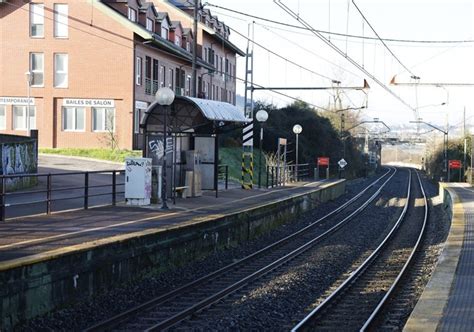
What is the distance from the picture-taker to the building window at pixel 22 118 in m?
42.7

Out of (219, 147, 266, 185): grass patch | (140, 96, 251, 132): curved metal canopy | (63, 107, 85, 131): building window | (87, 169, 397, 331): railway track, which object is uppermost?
(63, 107, 85, 131): building window

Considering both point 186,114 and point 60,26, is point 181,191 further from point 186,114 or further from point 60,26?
point 60,26

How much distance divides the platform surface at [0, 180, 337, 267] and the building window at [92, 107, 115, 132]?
20582 millimetres

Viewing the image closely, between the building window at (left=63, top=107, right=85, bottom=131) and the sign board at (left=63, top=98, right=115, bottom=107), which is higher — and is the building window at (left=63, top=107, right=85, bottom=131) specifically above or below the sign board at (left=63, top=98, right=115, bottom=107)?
below

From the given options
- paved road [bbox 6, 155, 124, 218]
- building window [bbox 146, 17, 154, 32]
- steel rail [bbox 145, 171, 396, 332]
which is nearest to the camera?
steel rail [bbox 145, 171, 396, 332]

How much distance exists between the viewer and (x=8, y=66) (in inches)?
1700

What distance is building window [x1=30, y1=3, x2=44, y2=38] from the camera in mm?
42719

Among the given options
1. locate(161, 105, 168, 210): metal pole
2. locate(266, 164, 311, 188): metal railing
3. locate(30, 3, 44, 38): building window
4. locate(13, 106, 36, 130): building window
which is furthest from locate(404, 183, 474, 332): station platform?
locate(30, 3, 44, 38): building window

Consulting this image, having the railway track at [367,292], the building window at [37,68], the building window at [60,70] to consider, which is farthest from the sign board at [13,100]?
the railway track at [367,292]

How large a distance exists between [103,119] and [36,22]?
719 centimetres

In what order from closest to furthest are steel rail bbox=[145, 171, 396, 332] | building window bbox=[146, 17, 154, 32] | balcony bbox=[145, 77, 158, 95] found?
1. steel rail bbox=[145, 171, 396, 332]
2. balcony bbox=[145, 77, 158, 95]
3. building window bbox=[146, 17, 154, 32]

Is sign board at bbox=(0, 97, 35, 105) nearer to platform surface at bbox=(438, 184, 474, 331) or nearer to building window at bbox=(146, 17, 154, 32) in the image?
building window at bbox=(146, 17, 154, 32)

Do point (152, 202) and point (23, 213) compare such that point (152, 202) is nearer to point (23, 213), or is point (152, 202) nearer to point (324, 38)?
point (23, 213)

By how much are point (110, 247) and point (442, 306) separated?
18.2 feet
